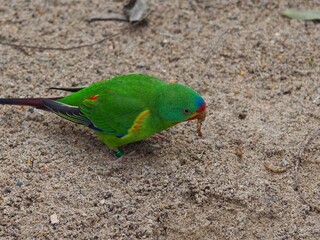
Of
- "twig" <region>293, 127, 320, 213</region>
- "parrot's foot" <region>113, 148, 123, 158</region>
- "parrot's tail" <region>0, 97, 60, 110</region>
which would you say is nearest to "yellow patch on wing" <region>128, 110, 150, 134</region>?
"parrot's foot" <region>113, 148, 123, 158</region>

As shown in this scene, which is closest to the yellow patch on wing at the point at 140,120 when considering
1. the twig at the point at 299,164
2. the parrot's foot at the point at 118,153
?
the parrot's foot at the point at 118,153

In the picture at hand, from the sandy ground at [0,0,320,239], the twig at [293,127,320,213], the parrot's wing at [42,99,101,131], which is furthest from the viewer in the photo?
the parrot's wing at [42,99,101,131]

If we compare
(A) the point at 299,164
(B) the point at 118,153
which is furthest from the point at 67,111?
(A) the point at 299,164

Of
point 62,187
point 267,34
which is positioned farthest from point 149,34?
point 62,187

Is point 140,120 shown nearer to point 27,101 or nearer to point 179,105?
point 179,105

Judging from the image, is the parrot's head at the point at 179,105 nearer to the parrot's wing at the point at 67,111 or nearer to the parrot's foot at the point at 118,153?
the parrot's foot at the point at 118,153

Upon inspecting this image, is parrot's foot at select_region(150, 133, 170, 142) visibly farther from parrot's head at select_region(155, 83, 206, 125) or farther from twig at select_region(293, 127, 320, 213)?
twig at select_region(293, 127, 320, 213)

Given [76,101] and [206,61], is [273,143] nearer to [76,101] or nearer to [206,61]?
[206,61]
